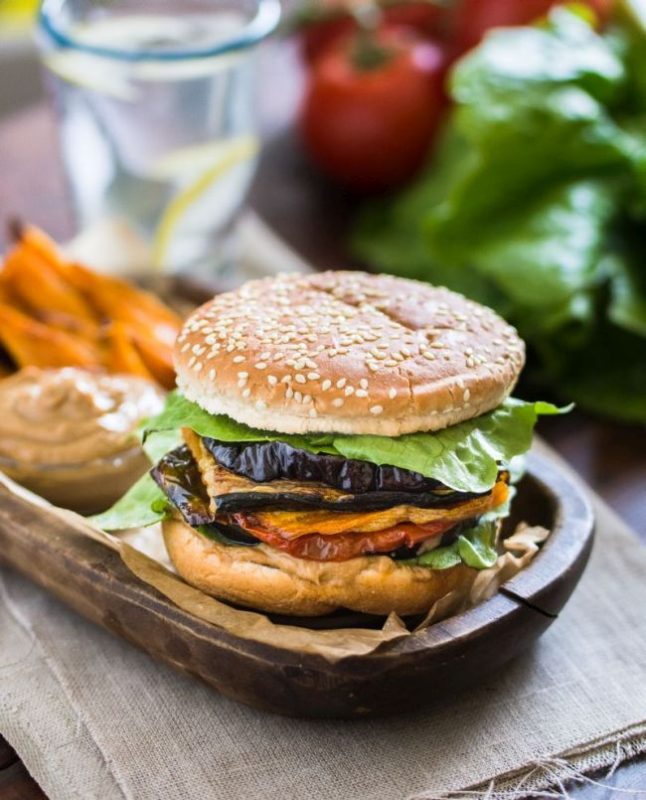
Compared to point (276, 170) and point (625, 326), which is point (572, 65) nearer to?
point (625, 326)

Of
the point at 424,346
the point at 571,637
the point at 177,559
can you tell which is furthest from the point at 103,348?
the point at 571,637

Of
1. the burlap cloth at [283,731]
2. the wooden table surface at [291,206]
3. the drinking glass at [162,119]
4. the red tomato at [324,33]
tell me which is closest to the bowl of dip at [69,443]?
the burlap cloth at [283,731]

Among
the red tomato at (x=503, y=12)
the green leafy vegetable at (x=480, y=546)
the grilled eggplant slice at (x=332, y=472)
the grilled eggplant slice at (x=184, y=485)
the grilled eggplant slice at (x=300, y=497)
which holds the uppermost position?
the red tomato at (x=503, y=12)

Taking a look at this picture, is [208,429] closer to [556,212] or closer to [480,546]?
[480,546]

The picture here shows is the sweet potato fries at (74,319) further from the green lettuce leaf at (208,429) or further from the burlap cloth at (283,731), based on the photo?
the burlap cloth at (283,731)

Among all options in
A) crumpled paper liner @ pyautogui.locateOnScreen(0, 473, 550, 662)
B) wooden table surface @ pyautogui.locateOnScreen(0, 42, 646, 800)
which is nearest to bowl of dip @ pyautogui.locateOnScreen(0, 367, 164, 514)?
crumpled paper liner @ pyautogui.locateOnScreen(0, 473, 550, 662)
